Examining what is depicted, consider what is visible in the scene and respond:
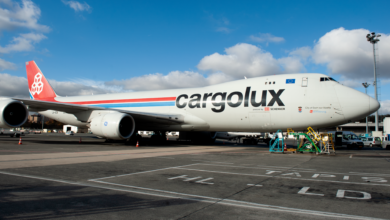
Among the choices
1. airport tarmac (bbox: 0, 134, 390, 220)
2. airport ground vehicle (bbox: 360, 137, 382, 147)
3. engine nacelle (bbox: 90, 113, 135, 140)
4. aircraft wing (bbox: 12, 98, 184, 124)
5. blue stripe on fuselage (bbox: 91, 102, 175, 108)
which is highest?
blue stripe on fuselage (bbox: 91, 102, 175, 108)

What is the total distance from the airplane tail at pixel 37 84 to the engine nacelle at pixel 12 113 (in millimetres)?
11940

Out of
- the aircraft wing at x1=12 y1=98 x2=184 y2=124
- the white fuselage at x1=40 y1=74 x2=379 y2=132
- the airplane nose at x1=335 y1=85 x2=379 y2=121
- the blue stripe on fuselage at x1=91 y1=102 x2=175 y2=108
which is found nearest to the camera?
the airplane nose at x1=335 y1=85 x2=379 y2=121

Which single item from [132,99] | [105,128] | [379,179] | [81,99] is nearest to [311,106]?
[379,179]

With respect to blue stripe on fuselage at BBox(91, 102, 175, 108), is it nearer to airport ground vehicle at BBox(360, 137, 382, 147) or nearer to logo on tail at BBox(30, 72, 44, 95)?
logo on tail at BBox(30, 72, 44, 95)

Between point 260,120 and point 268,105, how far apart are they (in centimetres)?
112

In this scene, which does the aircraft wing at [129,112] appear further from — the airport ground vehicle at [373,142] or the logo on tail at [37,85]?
the airport ground vehicle at [373,142]

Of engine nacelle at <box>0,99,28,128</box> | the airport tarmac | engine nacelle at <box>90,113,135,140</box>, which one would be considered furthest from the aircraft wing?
the airport tarmac

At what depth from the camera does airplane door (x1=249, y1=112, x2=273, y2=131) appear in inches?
660

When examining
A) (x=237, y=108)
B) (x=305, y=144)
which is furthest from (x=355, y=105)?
(x=237, y=108)

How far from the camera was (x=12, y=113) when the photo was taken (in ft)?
57.7

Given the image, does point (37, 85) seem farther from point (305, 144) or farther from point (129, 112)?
point (305, 144)

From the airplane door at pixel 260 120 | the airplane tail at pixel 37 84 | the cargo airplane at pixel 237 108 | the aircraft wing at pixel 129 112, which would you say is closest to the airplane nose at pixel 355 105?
the cargo airplane at pixel 237 108

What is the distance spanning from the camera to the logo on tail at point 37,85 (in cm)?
2865

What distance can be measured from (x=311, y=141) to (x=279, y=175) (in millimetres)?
9021
